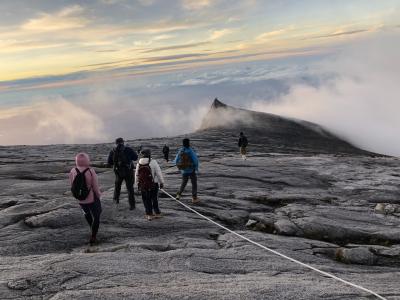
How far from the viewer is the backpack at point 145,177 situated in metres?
15.8

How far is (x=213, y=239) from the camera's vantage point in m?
14.8

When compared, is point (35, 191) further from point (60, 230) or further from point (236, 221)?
point (236, 221)

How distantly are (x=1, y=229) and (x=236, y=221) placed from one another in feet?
31.0

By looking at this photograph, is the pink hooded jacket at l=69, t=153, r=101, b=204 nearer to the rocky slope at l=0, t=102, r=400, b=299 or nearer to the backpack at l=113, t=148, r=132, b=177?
the rocky slope at l=0, t=102, r=400, b=299

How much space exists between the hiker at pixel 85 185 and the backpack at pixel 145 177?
2592mm

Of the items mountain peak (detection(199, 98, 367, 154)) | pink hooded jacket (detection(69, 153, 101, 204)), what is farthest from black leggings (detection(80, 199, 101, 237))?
mountain peak (detection(199, 98, 367, 154))

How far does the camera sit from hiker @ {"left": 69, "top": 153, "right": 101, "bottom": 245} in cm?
1285

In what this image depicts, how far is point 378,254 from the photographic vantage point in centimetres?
1408

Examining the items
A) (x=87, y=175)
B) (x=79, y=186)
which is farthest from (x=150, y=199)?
(x=79, y=186)

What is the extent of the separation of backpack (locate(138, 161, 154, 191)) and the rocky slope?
1.43 m

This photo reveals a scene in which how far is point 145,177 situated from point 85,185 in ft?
10.8

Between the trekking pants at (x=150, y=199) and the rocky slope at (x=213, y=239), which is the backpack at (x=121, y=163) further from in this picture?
the trekking pants at (x=150, y=199)

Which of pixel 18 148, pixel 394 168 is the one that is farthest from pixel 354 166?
pixel 18 148

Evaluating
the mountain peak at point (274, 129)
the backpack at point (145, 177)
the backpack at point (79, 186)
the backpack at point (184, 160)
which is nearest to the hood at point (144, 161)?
the backpack at point (145, 177)
